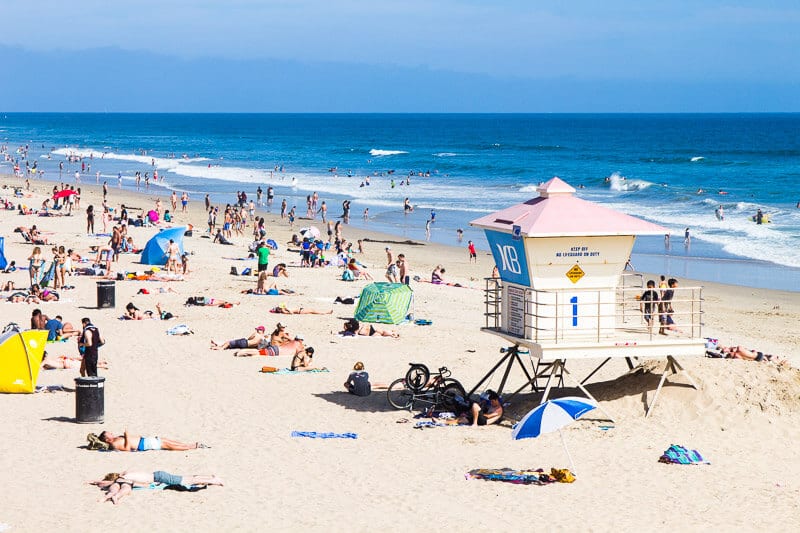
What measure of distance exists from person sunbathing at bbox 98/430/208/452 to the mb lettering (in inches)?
199

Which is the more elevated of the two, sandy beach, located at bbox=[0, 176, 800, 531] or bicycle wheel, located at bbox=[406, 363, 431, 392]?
bicycle wheel, located at bbox=[406, 363, 431, 392]

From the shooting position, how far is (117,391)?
A: 16.8 metres

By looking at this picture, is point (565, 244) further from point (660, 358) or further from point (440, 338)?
point (440, 338)

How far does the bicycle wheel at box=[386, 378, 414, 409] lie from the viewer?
16359mm

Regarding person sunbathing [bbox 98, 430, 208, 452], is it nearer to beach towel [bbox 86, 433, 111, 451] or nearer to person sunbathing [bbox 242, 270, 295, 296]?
beach towel [bbox 86, 433, 111, 451]

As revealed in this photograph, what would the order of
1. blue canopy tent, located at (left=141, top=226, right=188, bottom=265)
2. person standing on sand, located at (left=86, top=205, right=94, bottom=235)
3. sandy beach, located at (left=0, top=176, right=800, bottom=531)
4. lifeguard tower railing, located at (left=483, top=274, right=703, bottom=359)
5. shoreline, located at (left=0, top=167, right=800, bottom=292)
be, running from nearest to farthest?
sandy beach, located at (left=0, top=176, right=800, bottom=531) → lifeguard tower railing, located at (left=483, top=274, right=703, bottom=359) → blue canopy tent, located at (left=141, top=226, right=188, bottom=265) → shoreline, located at (left=0, top=167, right=800, bottom=292) → person standing on sand, located at (left=86, top=205, right=94, bottom=235)

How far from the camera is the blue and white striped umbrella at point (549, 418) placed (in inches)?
479

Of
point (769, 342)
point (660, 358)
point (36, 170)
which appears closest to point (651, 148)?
point (36, 170)

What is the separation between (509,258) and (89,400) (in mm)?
6109

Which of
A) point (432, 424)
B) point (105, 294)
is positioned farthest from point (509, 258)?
point (105, 294)

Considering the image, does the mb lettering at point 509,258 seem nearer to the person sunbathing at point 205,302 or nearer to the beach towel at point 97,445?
the beach towel at point 97,445

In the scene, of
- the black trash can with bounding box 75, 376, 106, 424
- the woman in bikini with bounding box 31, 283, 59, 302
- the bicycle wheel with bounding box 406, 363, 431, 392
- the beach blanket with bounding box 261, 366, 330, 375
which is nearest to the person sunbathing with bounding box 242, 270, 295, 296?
the woman in bikini with bounding box 31, 283, 59, 302

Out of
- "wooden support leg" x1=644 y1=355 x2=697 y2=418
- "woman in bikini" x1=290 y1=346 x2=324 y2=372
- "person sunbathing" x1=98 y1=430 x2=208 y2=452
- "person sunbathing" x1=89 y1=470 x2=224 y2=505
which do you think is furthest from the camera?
"woman in bikini" x1=290 y1=346 x2=324 y2=372

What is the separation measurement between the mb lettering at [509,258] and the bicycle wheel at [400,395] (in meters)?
2.41
